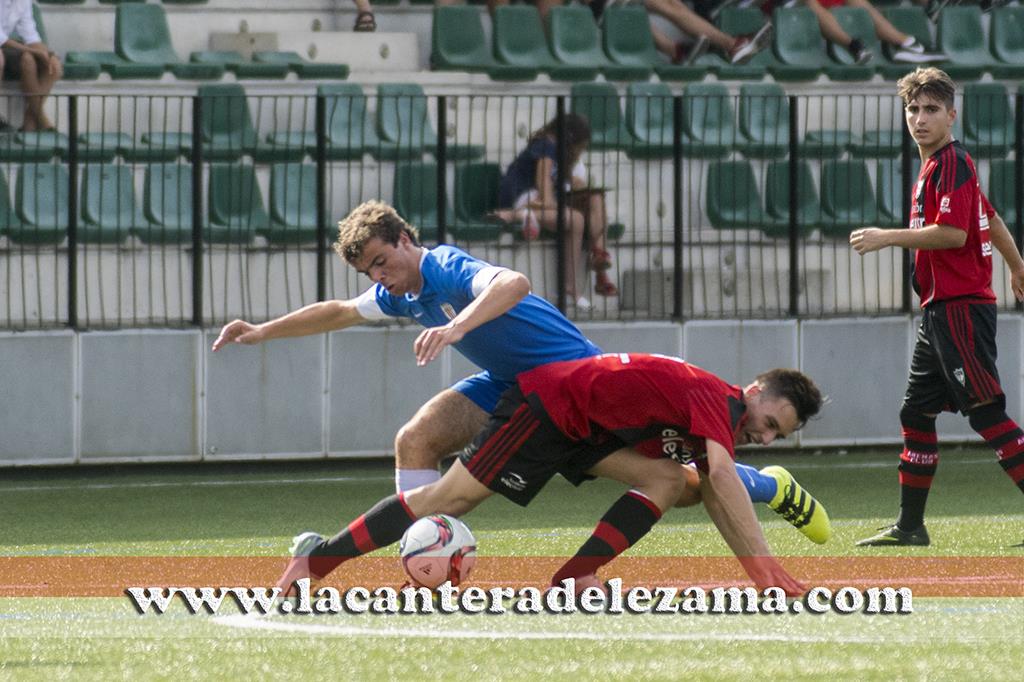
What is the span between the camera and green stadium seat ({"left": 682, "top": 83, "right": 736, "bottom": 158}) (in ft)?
46.1

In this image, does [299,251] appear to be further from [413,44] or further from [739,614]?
[739,614]

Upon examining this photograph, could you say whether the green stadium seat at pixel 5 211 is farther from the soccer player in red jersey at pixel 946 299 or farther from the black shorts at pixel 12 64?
the soccer player in red jersey at pixel 946 299

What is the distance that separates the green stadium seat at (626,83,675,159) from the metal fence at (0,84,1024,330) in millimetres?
33

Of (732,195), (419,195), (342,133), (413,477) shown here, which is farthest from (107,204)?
(413,477)

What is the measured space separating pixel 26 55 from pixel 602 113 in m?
4.22

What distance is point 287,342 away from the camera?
12.4 meters

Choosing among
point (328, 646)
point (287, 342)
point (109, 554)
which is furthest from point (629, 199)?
point (328, 646)

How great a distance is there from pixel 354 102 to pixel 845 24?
18.0ft

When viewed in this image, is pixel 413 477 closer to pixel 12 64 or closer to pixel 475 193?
pixel 475 193

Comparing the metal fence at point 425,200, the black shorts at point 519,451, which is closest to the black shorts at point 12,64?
the metal fence at point 425,200

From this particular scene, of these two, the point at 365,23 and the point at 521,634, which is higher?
the point at 365,23

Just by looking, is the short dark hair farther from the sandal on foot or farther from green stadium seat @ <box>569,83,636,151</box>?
the sandal on foot

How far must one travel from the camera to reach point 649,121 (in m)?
13.6

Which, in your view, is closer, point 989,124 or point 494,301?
point 494,301
